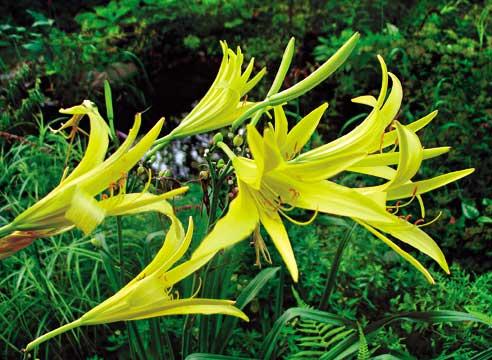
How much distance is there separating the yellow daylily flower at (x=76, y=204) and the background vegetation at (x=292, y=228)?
37cm

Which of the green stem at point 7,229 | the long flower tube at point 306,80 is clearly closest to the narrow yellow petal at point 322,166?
the long flower tube at point 306,80

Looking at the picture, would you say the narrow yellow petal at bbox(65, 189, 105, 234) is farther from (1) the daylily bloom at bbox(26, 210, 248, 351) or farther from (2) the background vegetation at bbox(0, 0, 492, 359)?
(2) the background vegetation at bbox(0, 0, 492, 359)

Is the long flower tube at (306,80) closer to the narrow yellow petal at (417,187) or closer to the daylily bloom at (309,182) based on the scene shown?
the daylily bloom at (309,182)

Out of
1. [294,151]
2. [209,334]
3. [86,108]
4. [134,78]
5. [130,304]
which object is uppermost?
[86,108]

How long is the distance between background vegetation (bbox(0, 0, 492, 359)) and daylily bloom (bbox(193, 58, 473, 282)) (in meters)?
0.40

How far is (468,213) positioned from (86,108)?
2376 millimetres

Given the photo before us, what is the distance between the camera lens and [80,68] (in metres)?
5.40

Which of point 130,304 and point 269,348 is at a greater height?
point 130,304

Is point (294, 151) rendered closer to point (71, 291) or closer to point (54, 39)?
point (71, 291)

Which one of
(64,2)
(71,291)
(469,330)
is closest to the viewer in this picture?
(469,330)

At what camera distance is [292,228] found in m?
2.81

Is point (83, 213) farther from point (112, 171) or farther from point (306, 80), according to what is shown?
point (306, 80)

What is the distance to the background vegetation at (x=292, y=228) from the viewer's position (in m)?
2.43

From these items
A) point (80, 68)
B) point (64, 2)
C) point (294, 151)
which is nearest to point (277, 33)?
point (80, 68)
